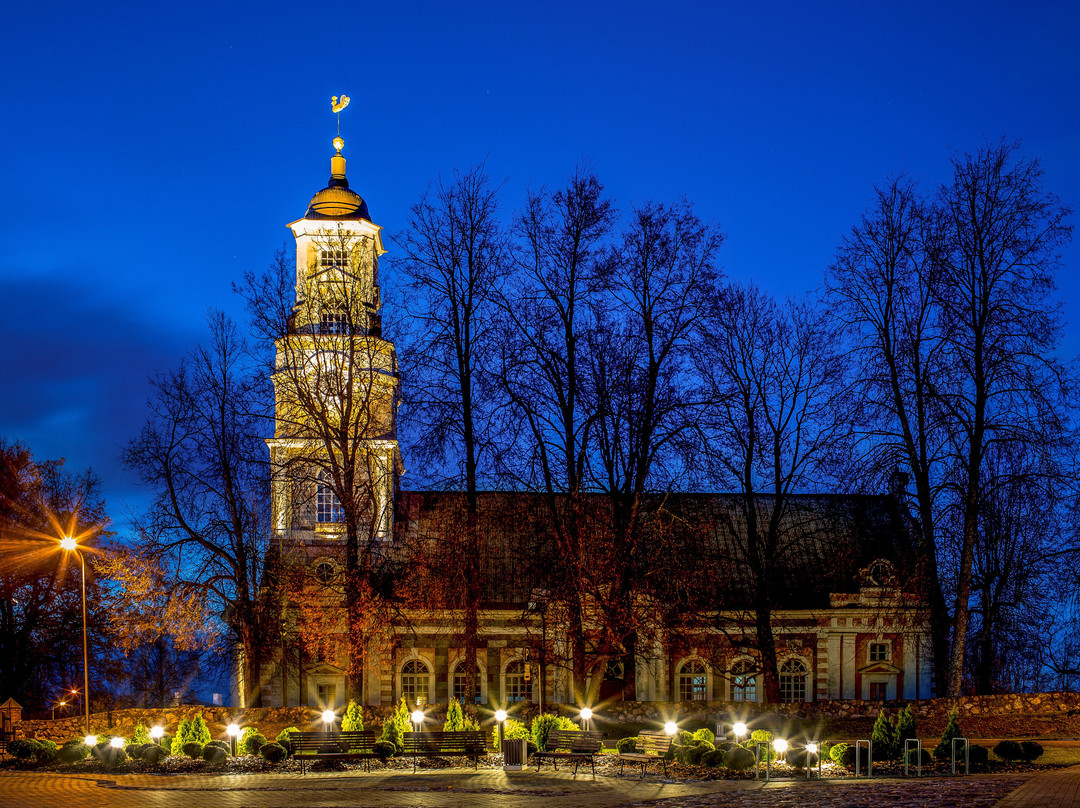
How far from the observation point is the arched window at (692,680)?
1535 inches

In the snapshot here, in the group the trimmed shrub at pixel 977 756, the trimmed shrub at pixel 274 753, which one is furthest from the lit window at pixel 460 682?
the trimmed shrub at pixel 977 756

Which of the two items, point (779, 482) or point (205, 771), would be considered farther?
point (779, 482)

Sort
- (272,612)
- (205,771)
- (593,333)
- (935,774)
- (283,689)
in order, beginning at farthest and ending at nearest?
1. (283,689)
2. (272,612)
3. (593,333)
4. (205,771)
5. (935,774)

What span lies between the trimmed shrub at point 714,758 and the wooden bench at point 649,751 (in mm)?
795

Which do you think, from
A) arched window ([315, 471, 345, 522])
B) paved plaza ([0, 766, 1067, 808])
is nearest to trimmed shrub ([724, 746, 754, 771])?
paved plaza ([0, 766, 1067, 808])

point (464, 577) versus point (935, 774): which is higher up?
point (464, 577)

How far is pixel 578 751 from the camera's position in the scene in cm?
2120

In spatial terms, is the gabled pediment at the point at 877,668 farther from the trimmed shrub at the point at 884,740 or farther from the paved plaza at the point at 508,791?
the paved plaza at the point at 508,791

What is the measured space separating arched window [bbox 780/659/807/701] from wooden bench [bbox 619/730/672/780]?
17.8m

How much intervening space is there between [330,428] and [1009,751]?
18688mm

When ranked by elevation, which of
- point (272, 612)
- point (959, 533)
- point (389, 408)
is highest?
point (389, 408)

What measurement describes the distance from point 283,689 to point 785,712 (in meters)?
17.8

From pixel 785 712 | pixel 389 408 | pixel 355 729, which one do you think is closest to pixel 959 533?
pixel 785 712

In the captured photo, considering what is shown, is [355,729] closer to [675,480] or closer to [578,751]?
[578,751]
